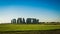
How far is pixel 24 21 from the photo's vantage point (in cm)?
298

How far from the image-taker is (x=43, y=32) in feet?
9.58

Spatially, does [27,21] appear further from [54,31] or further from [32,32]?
[54,31]

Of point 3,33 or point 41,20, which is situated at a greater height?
point 41,20

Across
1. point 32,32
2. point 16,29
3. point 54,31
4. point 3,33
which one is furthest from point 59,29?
point 3,33

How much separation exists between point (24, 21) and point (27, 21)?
5cm


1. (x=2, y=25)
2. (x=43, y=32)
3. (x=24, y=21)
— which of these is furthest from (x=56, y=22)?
(x=2, y=25)

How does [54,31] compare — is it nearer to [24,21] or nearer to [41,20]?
[41,20]

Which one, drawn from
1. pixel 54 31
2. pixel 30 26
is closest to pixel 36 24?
A: pixel 30 26

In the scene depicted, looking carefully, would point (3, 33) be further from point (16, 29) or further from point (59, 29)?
point (59, 29)

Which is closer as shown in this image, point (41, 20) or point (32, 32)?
point (32, 32)

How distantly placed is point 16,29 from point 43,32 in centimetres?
45

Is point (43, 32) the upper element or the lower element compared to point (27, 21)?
lower

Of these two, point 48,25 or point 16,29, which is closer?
point 16,29

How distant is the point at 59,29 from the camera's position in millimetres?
3027
